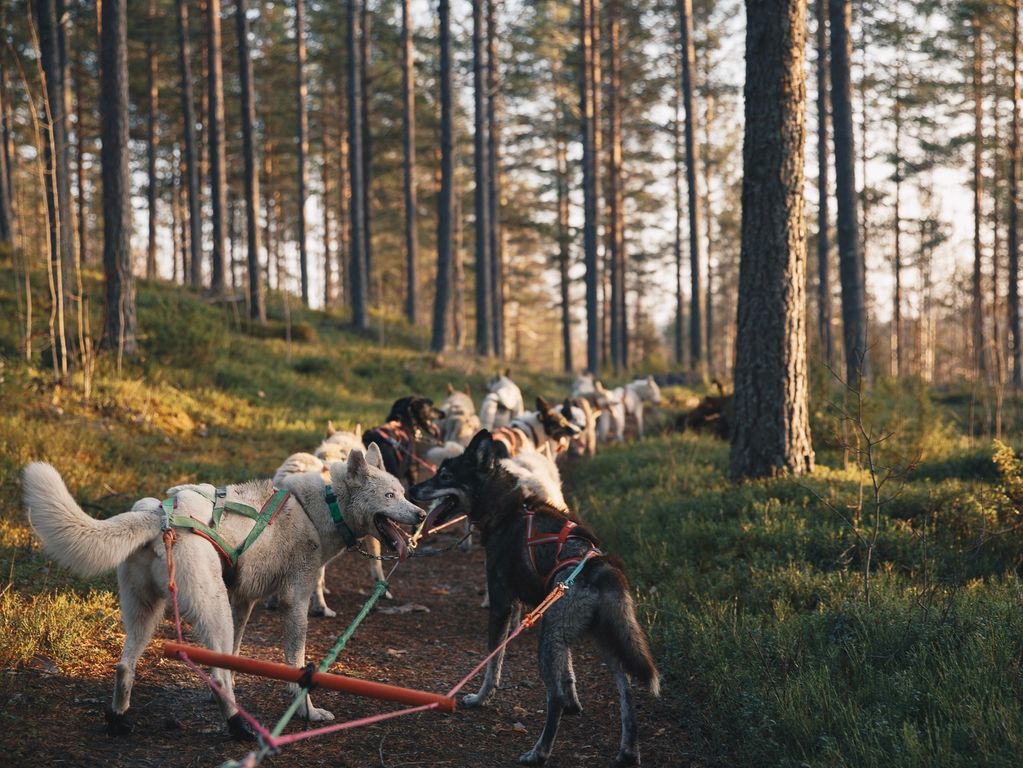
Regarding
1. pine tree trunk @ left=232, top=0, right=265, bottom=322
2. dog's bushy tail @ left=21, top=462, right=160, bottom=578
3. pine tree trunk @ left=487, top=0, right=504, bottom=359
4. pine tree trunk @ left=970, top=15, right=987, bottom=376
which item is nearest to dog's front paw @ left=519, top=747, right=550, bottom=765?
dog's bushy tail @ left=21, top=462, right=160, bottom=578

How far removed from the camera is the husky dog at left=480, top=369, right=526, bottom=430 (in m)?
13.1

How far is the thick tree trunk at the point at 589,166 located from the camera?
28281mm

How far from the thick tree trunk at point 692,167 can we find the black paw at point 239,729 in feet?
80.2

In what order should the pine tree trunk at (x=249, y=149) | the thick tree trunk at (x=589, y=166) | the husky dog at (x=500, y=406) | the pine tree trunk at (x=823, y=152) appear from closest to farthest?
the husky dog at (x=500, y=406) < the pine tree trunk at (x=249, y=149) < the pine tree trunk at (x=823, y=152) < the thick tree trunk at (x=589, y=166)

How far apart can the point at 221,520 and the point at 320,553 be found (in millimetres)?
787

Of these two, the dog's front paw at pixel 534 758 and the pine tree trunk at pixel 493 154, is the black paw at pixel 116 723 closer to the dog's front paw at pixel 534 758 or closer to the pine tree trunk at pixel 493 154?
the dog's front paw at pixel 534 758

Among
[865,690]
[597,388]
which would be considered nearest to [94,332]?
[597,388]

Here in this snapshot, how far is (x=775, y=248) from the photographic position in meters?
8.62

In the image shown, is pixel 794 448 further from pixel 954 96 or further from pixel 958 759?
pixel 954 96

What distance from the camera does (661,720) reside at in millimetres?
4855

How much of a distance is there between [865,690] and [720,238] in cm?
4662

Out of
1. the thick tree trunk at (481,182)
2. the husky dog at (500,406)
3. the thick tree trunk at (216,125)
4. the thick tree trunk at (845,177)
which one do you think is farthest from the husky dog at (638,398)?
the thick tree trunk at (216,125)

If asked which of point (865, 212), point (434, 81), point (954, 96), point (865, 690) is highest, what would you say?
point (434, 81)

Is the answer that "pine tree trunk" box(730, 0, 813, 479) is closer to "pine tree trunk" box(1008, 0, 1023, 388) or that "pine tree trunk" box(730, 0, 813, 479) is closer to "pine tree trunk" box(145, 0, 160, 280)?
"pine tree trunk" box(1008, 0, 1023, 388)
